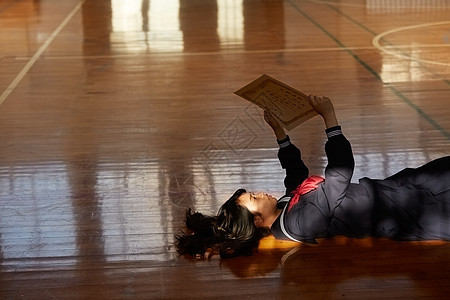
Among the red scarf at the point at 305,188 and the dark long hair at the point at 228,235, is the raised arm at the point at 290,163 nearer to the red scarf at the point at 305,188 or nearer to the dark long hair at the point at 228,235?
the red scarf at the point at 305,188

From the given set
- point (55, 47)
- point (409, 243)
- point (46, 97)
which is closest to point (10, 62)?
point (55, 47)

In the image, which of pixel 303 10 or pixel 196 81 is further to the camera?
pixel 303 10

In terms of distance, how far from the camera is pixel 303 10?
34.7 feet

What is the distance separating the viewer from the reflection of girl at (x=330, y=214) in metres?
3.59

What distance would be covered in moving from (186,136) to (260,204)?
1.86 m

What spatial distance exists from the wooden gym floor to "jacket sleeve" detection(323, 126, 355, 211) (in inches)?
11.5

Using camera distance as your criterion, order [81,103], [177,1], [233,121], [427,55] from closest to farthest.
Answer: [233,121] → [81,103] → [427,55] → [177,1]

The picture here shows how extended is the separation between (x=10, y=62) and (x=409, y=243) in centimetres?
512

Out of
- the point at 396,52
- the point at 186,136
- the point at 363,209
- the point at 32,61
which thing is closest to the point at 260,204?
the point at 363,209

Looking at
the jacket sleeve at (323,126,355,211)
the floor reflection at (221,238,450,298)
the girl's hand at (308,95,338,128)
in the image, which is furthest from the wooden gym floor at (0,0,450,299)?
the girl's hand at (308,95,338,128)

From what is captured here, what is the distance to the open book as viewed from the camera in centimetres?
370

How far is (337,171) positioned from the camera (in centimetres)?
350

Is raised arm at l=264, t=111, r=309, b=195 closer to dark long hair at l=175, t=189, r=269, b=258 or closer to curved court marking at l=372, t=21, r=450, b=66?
dark long hair at l=175, t=189, r=269, b=258

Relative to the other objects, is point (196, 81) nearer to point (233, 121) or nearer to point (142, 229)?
point (233, 121)
